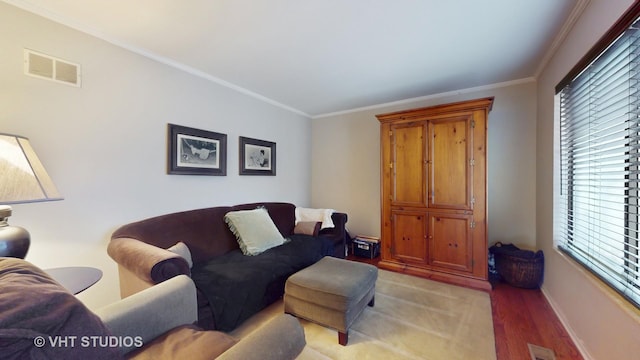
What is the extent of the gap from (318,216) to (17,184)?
8.88 ft

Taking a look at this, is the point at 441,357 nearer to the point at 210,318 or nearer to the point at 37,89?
the point at 210,318

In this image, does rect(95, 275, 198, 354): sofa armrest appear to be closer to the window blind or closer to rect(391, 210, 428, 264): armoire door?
the window blind

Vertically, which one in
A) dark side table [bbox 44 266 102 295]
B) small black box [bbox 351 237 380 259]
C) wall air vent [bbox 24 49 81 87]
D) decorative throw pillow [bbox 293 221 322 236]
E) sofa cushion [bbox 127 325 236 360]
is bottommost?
small black box [bbox 351 237 380 259]

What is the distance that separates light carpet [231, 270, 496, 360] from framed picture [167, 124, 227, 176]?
5.19 feet

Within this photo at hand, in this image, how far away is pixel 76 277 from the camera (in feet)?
4.74

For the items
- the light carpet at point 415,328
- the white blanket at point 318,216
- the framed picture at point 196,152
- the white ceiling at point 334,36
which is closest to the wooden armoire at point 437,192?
the light carpet at point 415,328

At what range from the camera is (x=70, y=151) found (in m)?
1.83

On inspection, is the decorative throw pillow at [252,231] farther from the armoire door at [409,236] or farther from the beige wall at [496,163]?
the beige wall at [496,163]

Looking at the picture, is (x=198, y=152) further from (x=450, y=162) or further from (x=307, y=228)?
(x=450, y=162)

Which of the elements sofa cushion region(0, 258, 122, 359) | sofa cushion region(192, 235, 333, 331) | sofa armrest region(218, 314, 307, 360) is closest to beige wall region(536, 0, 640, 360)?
sofa armrest region(218, 314, 307, 360)

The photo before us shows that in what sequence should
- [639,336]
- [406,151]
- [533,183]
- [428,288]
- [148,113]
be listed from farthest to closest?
[406,151], [533,183], [428,288], [148,113], [639,336]

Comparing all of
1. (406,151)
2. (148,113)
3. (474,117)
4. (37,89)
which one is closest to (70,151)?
(37,89)

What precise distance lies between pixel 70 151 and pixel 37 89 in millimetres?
446

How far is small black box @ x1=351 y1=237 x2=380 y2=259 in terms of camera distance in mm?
3507
